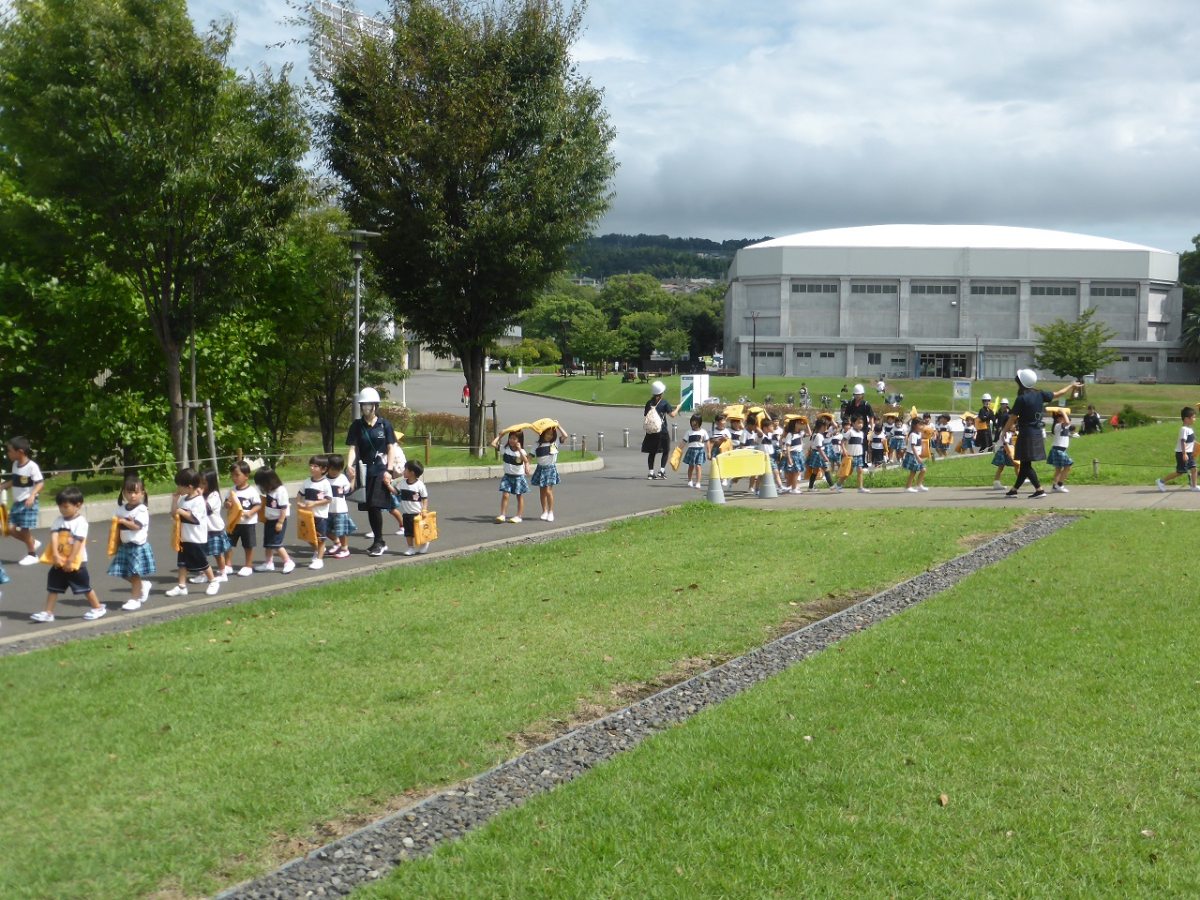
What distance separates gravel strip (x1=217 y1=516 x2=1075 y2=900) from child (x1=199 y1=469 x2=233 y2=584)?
239 inches

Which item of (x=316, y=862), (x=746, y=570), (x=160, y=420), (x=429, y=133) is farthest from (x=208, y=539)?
(x=429, y=133)

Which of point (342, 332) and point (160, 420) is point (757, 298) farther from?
point (160, 420)

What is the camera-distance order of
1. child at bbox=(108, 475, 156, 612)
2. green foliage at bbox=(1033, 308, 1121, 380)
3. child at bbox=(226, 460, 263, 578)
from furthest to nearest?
green foliage at bbox=(1033, 308, 1121, 380)
child at bbox=(226, 460, 263, 578)
child at bbox=(108, 475, 156, 612)

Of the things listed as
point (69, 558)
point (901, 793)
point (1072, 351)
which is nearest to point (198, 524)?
point (69, 558)

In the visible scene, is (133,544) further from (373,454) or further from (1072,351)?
(1072,351)

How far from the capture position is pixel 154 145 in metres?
17.7

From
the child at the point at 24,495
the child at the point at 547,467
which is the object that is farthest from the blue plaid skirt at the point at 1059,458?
the child at the point at 24,495

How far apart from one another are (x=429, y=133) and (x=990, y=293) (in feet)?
247

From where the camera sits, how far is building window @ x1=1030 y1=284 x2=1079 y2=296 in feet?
297

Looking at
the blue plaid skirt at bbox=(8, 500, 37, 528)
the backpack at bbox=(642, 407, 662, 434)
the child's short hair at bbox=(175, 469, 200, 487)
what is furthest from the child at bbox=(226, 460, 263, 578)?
the backpack at bbox=(642, 407, 662, 434)

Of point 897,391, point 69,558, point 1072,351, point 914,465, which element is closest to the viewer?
point 69,558

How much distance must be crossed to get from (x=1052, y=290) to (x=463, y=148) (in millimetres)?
76396

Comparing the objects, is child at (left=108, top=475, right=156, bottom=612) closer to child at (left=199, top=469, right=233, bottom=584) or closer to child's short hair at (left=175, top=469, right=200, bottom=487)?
child's short hair at (left=175, top=469, right=200, bottom=487)

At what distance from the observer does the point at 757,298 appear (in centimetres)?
9569
